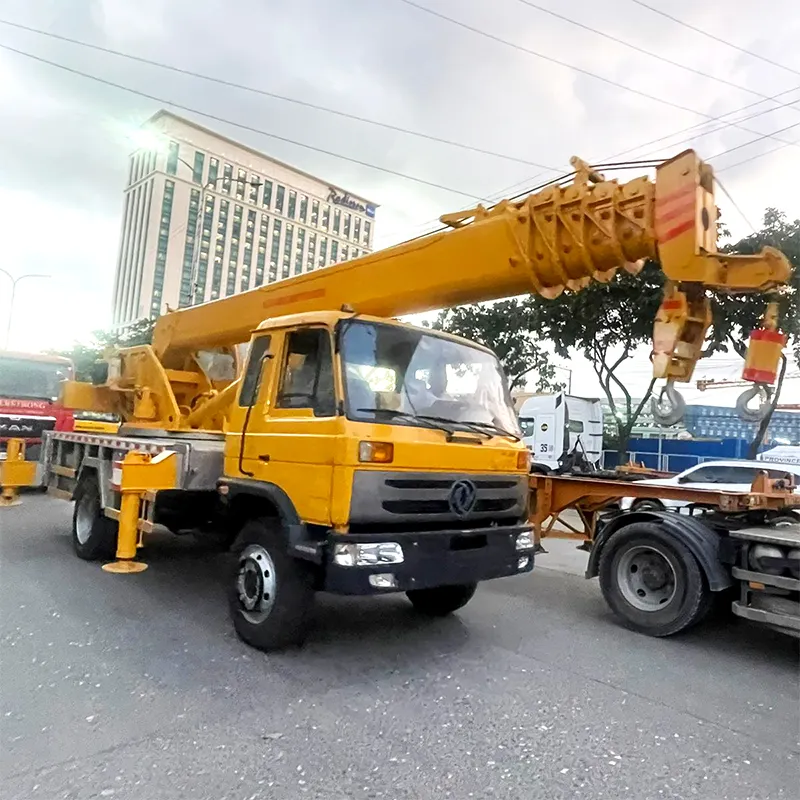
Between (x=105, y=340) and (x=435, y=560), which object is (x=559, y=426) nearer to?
(x=435, y=560)

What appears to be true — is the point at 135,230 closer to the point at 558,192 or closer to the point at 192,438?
the point at 192,438

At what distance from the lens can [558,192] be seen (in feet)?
16.2

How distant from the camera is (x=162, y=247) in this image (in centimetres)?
2455

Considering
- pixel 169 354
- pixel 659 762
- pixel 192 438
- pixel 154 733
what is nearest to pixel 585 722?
pixel 659 762

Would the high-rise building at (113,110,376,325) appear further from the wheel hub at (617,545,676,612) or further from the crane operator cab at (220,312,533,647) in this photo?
the wheel hub at (617,545,676,612)

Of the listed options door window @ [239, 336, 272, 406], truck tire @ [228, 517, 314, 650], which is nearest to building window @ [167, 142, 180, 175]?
door window @ [239, 336, 272, 406]

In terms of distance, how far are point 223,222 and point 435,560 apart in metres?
22.5

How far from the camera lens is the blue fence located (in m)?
21.7

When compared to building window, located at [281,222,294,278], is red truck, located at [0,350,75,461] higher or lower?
lower

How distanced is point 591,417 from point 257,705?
17399 millimetres

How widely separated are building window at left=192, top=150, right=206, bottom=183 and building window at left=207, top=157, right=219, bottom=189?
0.27m

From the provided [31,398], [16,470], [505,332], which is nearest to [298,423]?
[16,470]

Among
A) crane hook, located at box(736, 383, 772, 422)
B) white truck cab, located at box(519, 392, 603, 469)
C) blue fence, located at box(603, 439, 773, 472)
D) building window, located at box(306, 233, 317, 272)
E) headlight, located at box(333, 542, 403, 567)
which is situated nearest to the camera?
headlight, located at box(333, 542, 403, 567)

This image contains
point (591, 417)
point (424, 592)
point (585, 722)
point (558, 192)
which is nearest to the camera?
point (585, 722)
